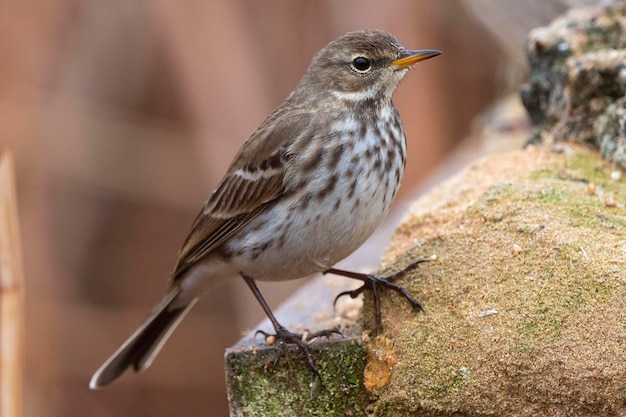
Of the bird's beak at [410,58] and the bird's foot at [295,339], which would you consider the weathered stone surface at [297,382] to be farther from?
the bird's beak at [410,58]

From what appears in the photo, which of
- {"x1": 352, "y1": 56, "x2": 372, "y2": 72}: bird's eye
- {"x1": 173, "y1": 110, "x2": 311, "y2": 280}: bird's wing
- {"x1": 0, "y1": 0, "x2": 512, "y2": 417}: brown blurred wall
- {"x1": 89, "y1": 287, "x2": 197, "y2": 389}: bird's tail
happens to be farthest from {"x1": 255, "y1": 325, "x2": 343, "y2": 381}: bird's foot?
{"x1": 0, "y1": 0, "x2": 512, "y2": 417}: brown blurred wall

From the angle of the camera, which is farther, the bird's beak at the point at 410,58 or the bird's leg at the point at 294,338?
the bird's beak at the point at 410,58

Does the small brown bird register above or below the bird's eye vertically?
below

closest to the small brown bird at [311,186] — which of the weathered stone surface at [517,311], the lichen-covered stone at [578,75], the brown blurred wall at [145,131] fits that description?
the weathered stone surface at [517,311]

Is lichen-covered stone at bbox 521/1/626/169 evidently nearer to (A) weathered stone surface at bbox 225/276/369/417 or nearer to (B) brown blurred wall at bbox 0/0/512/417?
(A) weathered stone surface at bbox 225/276/369/417

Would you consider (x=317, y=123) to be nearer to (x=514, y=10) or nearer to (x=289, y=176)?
(x=289, y=176)

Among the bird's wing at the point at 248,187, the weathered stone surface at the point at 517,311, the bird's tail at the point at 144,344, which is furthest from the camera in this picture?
the bird's tail at the point at 144,344
